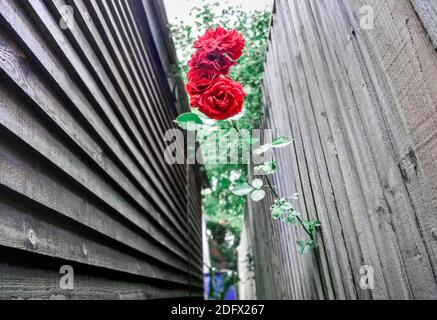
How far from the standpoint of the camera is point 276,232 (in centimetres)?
258

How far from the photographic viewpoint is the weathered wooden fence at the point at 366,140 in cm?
75

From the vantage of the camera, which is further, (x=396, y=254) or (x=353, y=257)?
(x=353, y=257)

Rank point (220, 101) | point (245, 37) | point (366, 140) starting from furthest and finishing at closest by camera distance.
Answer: point (245, 37) → point (220, 101) → point (366, 140)

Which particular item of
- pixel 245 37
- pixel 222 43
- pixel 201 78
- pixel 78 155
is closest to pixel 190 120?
pixel 201 78

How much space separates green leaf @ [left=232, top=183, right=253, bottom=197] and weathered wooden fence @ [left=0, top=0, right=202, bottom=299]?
25.1 inches

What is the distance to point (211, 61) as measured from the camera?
4.45ft

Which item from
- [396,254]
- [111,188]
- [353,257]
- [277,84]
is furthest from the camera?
[277,84]

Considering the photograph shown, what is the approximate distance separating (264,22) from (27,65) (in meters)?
3.13

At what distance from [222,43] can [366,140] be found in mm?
703

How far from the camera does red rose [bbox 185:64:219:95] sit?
131 centimetres

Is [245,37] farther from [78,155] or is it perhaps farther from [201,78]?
[78,155]
